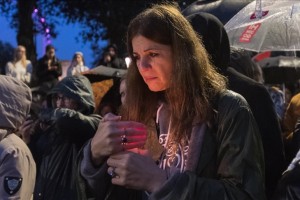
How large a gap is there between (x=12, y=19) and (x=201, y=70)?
19154 millimetres

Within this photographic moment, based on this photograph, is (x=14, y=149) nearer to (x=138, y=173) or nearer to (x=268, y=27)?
(x=138, y=173)

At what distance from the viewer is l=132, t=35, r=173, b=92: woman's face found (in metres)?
1.95

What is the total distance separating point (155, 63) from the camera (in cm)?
195

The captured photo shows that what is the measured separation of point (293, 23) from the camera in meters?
4.53

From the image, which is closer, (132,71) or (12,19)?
(132,71)

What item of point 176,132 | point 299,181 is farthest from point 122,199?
point 299,181

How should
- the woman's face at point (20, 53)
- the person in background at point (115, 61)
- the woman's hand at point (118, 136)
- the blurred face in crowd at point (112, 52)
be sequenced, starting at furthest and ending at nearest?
the woman's face at point (20, 53) < the blurred face in crowd at point (112, 52) < the person in background at point (115, 61) < the woman's hand at point (118, 136)

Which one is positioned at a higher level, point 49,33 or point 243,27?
point 243,27

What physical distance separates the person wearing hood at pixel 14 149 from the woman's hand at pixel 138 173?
112 cm

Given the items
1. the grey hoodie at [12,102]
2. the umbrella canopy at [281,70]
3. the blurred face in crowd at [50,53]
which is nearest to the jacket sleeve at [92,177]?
the grey hoodie at [12,102]

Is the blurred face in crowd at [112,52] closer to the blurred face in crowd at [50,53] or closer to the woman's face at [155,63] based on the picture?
the blurred face in crowd at [50,53]

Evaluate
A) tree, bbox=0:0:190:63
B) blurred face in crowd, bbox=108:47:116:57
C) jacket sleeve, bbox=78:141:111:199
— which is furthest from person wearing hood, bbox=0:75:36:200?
tree, bbox=0:0:190:63

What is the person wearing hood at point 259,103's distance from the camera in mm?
2570

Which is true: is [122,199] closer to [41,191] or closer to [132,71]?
[132,71]
